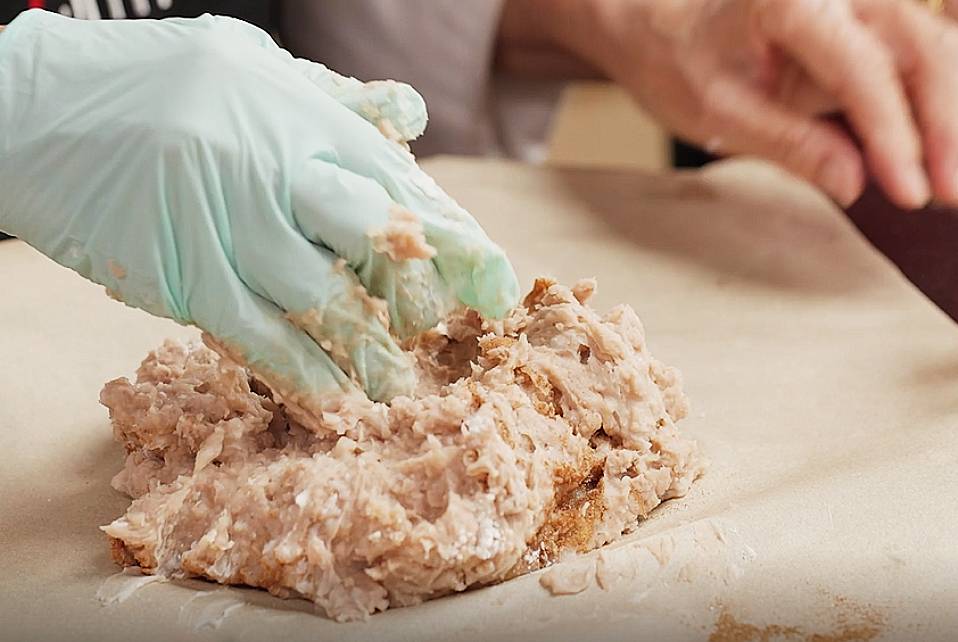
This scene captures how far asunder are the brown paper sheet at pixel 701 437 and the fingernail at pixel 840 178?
0.14m

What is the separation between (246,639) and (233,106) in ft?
1.60

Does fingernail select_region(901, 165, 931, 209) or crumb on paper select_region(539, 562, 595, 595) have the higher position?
fingernail select_region(901, 165, 931, 209)

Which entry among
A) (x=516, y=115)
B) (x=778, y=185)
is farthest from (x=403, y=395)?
(x=516, y=115)

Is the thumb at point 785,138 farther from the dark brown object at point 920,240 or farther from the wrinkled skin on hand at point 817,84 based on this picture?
the dark brown object at point 920,240

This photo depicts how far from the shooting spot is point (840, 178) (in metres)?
1.87

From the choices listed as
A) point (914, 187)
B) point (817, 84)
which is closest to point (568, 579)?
point (914, 187)

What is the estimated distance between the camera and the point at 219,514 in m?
1.10

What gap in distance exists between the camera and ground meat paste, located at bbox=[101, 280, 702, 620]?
104 centimetres

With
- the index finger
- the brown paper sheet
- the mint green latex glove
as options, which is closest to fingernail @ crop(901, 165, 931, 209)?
the index finger

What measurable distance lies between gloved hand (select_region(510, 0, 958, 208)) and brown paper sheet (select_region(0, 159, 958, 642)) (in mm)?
182

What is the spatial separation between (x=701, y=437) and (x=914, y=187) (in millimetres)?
659

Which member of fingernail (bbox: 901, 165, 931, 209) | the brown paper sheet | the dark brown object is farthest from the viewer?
the dark brown object

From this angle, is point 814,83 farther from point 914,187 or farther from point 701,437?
point 701,437

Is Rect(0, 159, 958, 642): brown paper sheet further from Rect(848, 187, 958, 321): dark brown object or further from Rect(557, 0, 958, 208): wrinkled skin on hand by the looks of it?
Rect(557, 0, 958, 208): wrinkled skin on hand
